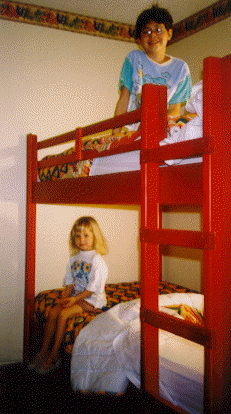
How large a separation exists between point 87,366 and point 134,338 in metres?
0.34

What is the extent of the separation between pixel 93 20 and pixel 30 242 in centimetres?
194

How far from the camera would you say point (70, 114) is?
3.00m

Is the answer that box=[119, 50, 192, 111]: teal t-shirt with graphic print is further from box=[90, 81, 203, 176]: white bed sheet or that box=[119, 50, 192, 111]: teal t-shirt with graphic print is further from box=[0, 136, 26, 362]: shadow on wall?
box=[0, 136, 26, 362]: shadow on wall

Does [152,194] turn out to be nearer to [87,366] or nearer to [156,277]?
[156,277]

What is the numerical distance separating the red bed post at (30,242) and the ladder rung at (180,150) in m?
1.46

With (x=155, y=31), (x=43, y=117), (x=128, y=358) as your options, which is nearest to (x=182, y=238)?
(x=128, y=358)

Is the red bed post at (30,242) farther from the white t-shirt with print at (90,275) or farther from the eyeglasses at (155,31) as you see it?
the eyeglasses at (155,31)

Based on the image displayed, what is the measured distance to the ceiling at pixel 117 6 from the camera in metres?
2.81

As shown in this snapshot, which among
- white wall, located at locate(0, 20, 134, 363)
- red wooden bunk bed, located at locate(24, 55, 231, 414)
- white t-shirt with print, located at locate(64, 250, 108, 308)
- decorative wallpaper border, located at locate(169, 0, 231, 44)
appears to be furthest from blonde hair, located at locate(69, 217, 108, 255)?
decorative wallpaper border, located at locate(169, 0, 231, 44)

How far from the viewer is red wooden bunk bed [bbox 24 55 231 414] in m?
1.13

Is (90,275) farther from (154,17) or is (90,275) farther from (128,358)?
(154,17)

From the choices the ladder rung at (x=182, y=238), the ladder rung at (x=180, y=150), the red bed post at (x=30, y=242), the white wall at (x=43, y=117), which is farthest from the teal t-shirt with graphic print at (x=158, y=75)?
the white wall at (x=43, y=117)

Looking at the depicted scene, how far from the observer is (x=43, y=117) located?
9.48 feet

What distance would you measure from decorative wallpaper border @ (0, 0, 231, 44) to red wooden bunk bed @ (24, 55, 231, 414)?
1661mm
